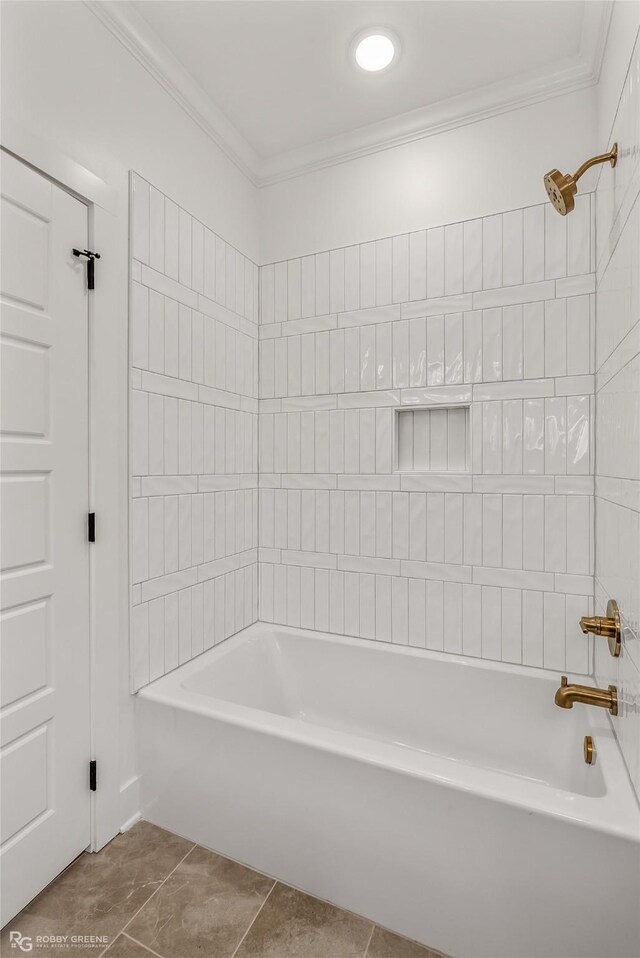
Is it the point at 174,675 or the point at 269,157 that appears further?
the point at 269,157

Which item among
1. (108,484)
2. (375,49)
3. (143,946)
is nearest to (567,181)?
(375,49)

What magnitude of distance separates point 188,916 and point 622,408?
182cm

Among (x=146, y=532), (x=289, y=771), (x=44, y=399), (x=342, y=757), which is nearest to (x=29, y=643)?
(x=146, y=532)

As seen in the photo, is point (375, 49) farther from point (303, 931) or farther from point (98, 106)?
point (303, 931)

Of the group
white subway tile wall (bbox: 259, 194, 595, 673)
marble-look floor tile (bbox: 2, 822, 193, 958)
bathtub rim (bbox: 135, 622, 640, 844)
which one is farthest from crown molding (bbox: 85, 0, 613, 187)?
marble-look floor tile (bbox: 2, 822, 193, 958)

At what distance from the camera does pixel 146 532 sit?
1.73m

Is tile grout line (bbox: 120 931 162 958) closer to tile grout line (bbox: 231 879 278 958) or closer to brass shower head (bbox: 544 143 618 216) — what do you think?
tile grout line (bbox: 231 879 278 958)

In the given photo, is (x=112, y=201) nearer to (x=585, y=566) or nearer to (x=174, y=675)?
(x=174, y=675)

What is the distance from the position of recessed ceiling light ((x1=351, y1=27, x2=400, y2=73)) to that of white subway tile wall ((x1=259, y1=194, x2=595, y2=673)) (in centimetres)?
59

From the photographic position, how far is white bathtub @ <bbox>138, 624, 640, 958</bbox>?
113 cm

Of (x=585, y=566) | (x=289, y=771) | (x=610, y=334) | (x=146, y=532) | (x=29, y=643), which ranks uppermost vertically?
(x=610, y=334)

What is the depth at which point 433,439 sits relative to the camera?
6.86 feet

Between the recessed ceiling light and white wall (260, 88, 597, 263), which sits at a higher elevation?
the recessed ceiling light

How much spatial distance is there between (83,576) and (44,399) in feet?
1.80
